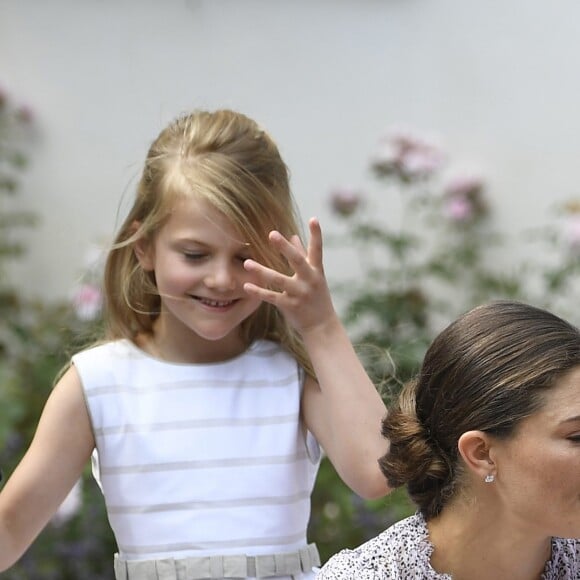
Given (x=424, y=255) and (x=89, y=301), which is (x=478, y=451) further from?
(x=424, y=255)

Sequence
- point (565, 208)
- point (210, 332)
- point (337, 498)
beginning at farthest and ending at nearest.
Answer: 1. point (565, 208)
2. point (337, 498)
3. point (210, 332)

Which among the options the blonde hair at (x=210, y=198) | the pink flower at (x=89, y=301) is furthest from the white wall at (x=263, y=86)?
the blonde hair at (x=210, y=198)

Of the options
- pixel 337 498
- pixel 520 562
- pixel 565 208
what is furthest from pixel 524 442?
pixel 565 208

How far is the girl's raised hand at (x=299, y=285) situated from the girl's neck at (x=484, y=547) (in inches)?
15.9

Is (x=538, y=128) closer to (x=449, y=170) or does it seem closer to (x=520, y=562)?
(x=449, y=170)

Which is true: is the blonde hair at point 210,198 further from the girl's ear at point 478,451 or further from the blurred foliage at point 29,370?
the blurred foliage at point 29,370

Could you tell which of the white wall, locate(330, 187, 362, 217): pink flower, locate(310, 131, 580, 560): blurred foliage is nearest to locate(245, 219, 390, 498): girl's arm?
locate(310, 131, 580, 560): blurred foliage

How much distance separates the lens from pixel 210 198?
6.50 feet

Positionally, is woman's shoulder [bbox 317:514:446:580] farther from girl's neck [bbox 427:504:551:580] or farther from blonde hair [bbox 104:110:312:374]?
blonde hair [bbox 104:110:312:374]

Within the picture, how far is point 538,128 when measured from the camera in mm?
3984

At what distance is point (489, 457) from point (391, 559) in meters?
0.21

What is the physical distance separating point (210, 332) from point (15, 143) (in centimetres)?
236

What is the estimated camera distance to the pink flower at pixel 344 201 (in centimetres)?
393

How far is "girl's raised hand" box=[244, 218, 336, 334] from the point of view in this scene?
190 cm
